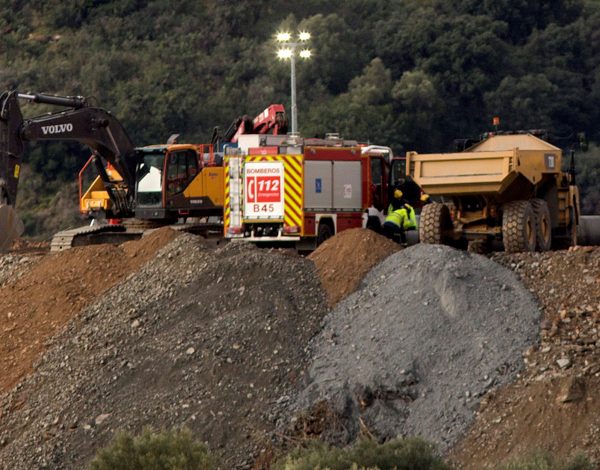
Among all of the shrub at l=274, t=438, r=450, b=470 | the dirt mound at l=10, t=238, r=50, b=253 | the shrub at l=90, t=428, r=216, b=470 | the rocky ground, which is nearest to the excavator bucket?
the dirt mound at l=10, t=238, r=50, b=253

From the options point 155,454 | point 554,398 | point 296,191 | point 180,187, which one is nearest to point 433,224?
point 296,191

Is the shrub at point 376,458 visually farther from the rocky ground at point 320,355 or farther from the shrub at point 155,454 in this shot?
the rocky ground at point 320,355

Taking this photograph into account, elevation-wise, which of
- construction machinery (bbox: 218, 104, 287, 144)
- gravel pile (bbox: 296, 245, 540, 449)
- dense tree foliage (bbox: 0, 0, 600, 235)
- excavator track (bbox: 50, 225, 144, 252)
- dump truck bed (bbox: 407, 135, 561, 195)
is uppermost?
dense tree foliage (bbox: 0, 0, 600, 235)

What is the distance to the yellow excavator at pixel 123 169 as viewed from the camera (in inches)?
1298

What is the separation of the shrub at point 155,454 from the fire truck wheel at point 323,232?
1262cm

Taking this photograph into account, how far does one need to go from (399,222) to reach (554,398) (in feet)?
40.8

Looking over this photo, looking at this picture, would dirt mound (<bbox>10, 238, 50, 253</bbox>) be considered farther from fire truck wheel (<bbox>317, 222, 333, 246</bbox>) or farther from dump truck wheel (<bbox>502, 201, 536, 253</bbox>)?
dump truck wheel (<bbox>502, 201, 536, 253</bbox>)

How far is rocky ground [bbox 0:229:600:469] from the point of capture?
18.6 meters

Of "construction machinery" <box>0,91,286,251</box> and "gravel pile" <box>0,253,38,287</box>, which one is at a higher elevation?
"construction machinery" <box>0,91,286,251</box>

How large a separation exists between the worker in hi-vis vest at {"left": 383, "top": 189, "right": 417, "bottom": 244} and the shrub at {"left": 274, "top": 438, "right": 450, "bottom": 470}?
13.1m

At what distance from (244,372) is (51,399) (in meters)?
2.46

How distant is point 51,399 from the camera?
67.7 ft

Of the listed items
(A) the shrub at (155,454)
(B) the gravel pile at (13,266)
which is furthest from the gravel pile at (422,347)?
(B) the gravel pile at (13,266)

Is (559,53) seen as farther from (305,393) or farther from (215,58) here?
(305,393)
